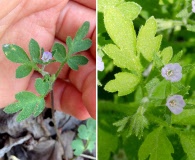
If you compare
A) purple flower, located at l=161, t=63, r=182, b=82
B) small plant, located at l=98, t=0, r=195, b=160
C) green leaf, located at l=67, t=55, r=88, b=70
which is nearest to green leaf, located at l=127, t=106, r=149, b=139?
small plant, located at l=98, t=0, r=195, b=160

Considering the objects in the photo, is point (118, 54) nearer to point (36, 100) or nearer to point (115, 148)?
point (36, 100)

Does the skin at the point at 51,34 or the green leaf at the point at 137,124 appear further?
the skin at the point at 51,34

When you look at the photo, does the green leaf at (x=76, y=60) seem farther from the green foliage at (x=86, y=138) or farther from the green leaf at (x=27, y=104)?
the green foliage at (x=86, y=138)

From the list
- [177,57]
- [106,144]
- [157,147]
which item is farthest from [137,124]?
[106,144]

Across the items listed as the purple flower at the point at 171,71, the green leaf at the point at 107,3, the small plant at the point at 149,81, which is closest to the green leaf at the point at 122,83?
the small plant at the point at 149,81

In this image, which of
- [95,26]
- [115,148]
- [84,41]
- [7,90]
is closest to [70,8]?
[95,26]

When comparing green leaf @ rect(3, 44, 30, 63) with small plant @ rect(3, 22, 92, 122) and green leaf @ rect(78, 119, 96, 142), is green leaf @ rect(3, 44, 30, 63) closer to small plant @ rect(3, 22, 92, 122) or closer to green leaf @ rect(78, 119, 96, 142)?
small plant @ rect(3, 22, 92, 122)
